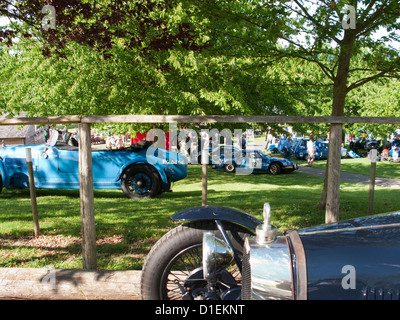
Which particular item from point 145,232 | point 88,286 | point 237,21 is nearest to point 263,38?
point 237,21

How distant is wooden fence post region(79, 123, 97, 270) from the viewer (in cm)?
406

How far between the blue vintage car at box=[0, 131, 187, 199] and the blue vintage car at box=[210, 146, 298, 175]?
1022 centimetres

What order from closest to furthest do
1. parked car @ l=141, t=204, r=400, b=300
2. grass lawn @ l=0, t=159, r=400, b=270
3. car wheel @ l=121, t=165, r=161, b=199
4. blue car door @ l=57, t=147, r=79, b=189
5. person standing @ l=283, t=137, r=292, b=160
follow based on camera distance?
parked car @ l=141, t=204, r=400, b=300 < grass lawn @ l=0, t=159, r=400, b=270 < car wheel @ l=121, t=165, r=161, b=199 < blue car door @ l=57, t=147, r=79, b=189 < person standing @ l=283, t=137, r=292, b=160

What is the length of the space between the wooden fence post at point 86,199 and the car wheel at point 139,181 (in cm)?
558

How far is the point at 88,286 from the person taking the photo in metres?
3.56

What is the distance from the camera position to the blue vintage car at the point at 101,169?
980 cm

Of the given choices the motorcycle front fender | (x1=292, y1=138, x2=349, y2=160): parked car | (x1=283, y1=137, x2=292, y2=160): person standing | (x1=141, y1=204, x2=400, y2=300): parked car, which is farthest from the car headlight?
(x1=292, y1=138, x2=349, y2=160): parked car

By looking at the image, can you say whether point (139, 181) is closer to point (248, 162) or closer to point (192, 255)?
point (192, 255)

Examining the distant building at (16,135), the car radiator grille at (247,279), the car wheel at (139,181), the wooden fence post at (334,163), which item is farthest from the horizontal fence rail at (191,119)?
the distant building at (16,135)

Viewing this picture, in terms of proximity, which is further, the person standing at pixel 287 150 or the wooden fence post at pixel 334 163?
the person standing at pixel 287 150

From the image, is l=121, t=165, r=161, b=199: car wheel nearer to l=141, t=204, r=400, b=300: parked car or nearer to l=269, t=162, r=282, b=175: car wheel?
l=141, t=204, r=400, b=300: parked car

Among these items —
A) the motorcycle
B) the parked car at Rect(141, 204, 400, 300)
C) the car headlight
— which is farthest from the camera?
the motorcycle

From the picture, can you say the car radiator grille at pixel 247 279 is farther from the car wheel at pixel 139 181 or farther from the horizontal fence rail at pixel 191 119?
the car wheel at pixel 139 181
